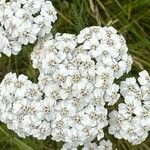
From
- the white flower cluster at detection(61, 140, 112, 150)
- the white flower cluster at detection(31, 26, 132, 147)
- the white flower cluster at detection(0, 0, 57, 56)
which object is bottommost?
the white flower cluster at detection(61, 140, 112, 150)

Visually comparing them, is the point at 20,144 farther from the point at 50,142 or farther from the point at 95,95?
the point at 95,95

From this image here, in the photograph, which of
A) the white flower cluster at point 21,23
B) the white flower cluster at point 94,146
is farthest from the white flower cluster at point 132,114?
the white flower cluster at point 21,23

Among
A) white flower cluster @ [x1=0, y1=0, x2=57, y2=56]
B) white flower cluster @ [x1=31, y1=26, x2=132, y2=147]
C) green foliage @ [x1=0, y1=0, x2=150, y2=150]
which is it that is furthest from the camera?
green foliage @ [x1=0, y1=0, x2=150, y2=150]

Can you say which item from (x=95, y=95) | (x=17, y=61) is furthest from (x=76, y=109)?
(x=17, y=61)

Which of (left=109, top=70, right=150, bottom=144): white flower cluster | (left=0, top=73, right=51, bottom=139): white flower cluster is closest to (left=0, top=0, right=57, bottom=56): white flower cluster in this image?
(left=0, top=73, right=51, bottom=139): white flower cluster

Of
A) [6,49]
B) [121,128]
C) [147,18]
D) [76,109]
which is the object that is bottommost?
[121,128]

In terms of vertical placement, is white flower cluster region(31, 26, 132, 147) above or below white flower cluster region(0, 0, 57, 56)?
below

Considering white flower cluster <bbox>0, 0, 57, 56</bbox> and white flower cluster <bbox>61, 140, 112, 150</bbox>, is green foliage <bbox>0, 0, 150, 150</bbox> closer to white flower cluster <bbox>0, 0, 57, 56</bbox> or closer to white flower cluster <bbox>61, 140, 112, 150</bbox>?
white flower cluster <bbox>61, 140, 112, 150</bbox>
